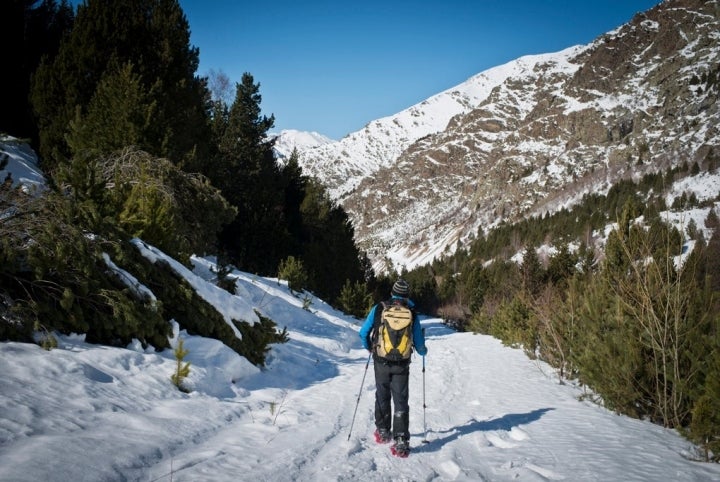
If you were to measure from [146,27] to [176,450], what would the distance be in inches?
682

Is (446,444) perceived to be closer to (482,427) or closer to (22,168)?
(482,427)

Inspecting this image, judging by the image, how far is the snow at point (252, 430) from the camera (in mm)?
3084

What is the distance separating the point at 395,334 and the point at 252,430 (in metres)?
1.91

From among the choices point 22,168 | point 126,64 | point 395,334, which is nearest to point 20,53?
point 126,64

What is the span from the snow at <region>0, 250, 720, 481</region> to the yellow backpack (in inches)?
39.7

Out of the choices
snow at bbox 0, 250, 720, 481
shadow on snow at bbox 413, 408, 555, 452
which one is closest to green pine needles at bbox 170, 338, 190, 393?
snow at bbox 0, 250, 720, 481

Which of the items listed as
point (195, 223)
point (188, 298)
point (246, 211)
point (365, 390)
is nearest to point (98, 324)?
point (188, 298)

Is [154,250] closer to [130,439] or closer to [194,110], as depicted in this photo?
[130,439]

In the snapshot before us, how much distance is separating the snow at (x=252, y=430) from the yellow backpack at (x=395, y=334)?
1009 mm

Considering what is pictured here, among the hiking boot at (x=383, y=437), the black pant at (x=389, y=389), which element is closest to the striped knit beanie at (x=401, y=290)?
the black pant at (x=389, y=389)

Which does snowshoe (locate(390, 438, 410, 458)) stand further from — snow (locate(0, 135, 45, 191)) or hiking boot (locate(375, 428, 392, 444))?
snow (locate(0, 135, 45, 191))

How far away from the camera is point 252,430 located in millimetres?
4301

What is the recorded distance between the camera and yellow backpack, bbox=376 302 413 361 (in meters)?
4.49

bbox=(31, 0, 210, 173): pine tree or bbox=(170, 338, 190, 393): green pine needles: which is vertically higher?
bbox=(31, 0, 210, 173): pine tree
